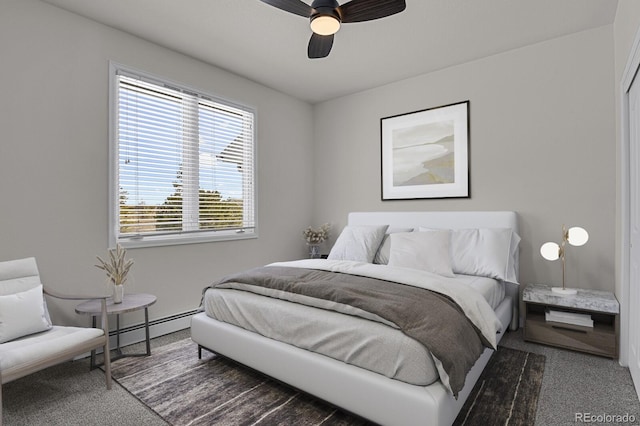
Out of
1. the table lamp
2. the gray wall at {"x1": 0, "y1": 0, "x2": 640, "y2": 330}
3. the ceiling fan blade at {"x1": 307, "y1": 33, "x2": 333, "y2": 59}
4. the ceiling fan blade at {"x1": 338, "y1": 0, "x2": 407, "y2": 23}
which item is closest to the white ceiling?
the gray wall at {"x1": 0, "y1": 0, "x2": 640, "y2": 330}

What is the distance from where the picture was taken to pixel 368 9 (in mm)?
2201

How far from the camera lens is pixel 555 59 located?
324 centimetres

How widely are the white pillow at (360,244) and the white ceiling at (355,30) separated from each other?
5.98ft

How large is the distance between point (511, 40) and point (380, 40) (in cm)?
124

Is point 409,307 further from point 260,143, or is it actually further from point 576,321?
point 260,143

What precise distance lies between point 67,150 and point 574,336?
4346 mm

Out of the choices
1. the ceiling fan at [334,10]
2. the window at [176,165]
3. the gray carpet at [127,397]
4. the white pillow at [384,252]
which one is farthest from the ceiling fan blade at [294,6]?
the gray carpet at [127,397]

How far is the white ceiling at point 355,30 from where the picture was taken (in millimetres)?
2725

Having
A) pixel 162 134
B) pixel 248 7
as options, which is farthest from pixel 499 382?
pixel 162 134

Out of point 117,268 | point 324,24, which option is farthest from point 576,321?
point 117,268

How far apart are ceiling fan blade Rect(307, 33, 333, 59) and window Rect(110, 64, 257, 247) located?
161 centimetres

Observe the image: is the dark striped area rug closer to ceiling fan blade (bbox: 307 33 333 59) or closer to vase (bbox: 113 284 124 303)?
vase (bbox: 113 284 124 303)

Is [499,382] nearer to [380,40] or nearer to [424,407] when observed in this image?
[424,407]

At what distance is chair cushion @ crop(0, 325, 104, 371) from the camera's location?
188cm
